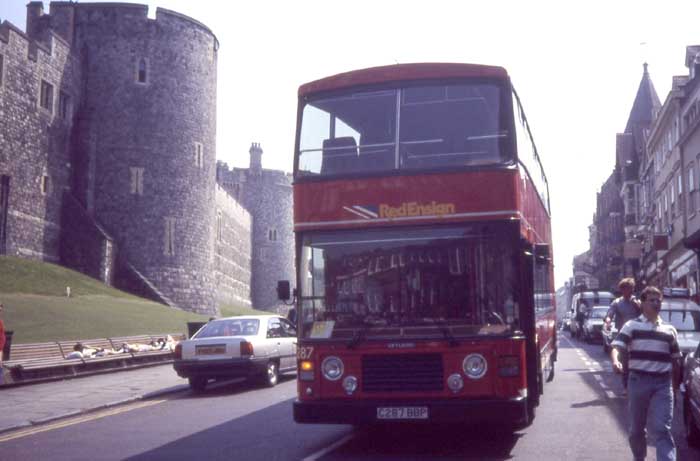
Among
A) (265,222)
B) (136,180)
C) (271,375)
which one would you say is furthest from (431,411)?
(265,222)

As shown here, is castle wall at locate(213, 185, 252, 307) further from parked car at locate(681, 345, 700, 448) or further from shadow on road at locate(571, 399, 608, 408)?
parked car at locate(681, 345, 700, 448)

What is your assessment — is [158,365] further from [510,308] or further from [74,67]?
[74,67]

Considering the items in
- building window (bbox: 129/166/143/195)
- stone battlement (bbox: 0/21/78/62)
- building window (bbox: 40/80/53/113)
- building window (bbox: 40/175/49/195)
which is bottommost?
building window (bbox: 40/175/49/195)

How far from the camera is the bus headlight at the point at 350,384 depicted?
916 centimetres

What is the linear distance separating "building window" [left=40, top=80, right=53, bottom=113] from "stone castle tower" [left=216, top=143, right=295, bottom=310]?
40.6 meters

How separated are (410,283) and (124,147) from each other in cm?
4234

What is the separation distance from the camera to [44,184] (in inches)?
1725

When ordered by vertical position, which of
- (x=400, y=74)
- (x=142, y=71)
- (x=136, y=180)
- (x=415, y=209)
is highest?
(x=142, y=71)

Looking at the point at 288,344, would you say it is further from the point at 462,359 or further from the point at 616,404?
the point at 462,359

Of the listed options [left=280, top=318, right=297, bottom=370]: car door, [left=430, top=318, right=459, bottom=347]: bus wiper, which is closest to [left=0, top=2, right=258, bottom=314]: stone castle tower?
[left=280, top=318, right=297, bottom=370]: car door

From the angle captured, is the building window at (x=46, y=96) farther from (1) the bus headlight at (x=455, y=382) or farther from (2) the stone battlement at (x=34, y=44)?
(1) the bus headlight at (x=455, y=382)

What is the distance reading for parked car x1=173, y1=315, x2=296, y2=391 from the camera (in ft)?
55.4

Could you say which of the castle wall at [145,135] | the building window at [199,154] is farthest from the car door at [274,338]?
the building window at [199,154]

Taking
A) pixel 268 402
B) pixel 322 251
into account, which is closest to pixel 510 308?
pixel 322 251
